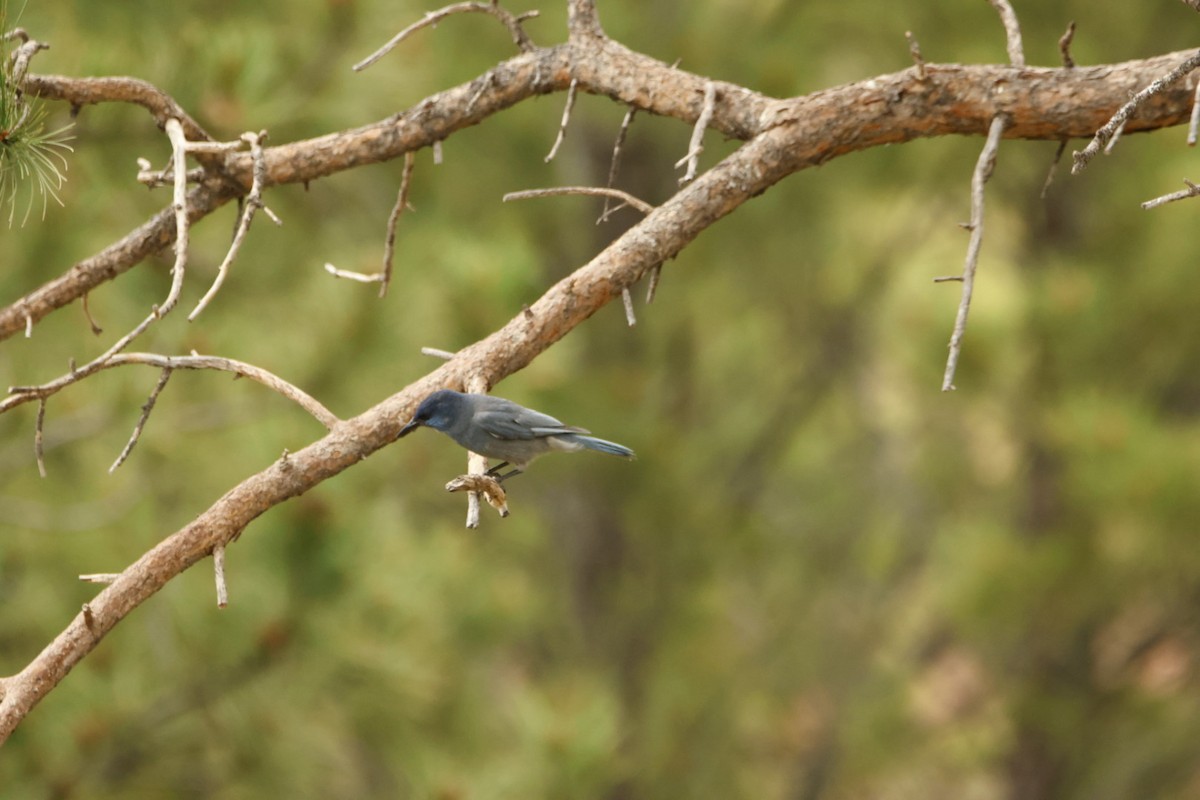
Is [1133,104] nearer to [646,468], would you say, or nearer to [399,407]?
[399,407]

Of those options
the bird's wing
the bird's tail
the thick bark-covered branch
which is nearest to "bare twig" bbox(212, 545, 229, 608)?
the bird's wing

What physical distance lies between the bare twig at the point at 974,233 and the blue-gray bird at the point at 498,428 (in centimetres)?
55

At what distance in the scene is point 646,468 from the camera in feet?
21.9

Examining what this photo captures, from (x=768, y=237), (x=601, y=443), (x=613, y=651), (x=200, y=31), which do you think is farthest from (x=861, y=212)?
(x=601, y=443)

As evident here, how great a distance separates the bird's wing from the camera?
238cm

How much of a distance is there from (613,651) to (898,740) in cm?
196

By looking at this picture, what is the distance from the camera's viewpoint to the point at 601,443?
235 cm

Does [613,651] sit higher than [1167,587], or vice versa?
[613,651]

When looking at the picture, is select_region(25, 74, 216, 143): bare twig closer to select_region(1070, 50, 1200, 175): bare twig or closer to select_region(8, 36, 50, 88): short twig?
select_region(8, 36, 50, 88): short twig

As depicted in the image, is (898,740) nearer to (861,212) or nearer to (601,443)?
(861,212)

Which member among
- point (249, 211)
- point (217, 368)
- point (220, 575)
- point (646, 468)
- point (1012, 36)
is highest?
point (646, 468)

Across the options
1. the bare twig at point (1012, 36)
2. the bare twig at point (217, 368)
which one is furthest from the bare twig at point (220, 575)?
the bare twig at point (1012, 36)

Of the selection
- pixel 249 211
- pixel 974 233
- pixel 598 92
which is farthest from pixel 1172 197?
pixel 249 211

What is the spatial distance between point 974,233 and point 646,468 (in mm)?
4488
